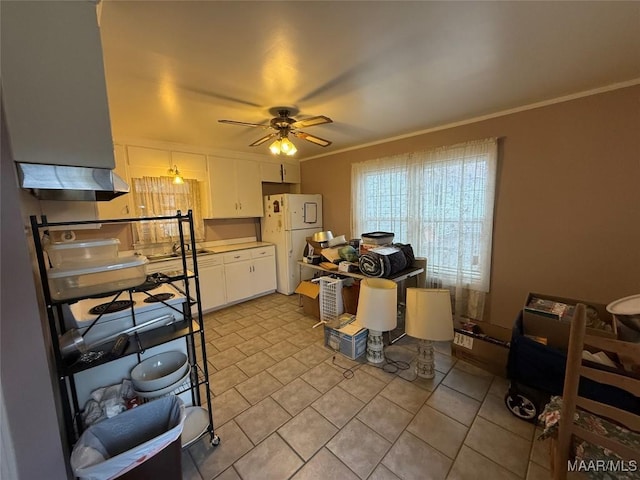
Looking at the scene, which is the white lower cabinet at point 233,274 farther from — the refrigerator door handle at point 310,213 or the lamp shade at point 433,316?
the lamp shade at point 433,316

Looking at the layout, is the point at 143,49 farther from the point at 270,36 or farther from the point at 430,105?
the point at 430,105

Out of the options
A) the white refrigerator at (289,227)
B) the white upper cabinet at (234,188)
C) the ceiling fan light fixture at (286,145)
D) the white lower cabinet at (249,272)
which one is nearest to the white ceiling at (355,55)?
the ceiling fan light fixture at (286,145)

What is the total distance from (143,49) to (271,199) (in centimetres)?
290

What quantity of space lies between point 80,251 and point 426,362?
2519 mm

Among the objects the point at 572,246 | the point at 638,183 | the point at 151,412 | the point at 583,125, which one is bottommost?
the point at 151,412

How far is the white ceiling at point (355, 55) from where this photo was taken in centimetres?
119

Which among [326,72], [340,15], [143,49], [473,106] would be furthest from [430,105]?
[143,49]

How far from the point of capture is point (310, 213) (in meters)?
4.37

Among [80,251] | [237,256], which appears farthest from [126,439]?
[237,256]

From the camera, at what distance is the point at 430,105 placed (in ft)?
7.73

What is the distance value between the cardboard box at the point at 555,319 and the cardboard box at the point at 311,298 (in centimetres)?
215

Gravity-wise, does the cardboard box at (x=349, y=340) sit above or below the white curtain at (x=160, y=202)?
below

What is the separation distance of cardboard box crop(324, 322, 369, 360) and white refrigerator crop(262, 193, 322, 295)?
1.74 m

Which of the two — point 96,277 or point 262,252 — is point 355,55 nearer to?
point 96,277
